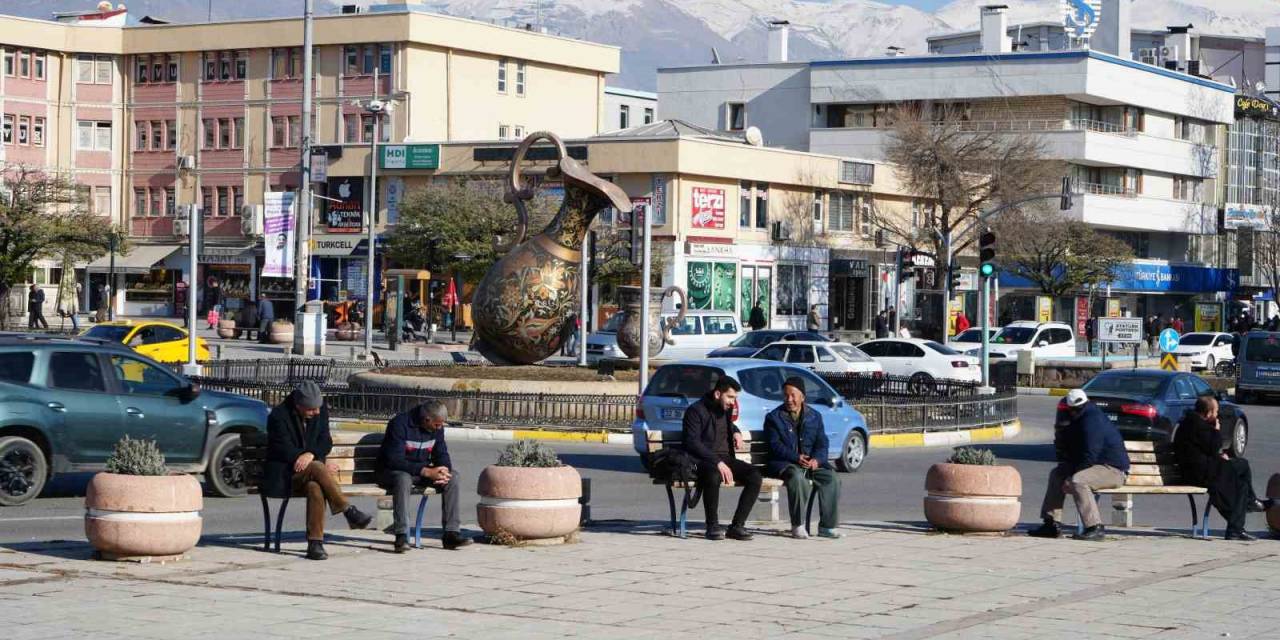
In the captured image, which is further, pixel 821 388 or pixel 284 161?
pixel 284 161

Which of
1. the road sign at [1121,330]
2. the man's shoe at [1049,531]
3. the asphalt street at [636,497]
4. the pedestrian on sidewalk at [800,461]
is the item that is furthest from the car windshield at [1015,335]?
the pedestrian on sidewalk at [800,461]

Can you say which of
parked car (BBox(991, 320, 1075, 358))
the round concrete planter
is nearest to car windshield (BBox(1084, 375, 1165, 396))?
the round concrete planter

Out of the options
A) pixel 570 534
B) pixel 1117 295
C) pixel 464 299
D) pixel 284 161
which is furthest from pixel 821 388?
pixel 1117 295

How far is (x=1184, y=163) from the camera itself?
299ft

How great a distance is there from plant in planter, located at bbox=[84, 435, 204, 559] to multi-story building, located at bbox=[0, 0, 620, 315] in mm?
64254

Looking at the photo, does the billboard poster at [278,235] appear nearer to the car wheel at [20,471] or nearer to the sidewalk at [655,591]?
the car wheel at [20,471]

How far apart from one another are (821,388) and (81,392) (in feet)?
32.7

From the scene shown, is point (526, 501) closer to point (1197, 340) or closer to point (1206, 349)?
point (1206, 349)

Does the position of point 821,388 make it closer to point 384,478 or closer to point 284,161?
point 384,478

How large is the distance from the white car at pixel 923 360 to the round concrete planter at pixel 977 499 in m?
25.1

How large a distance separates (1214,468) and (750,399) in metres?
7.89

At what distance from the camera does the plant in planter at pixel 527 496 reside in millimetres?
14492

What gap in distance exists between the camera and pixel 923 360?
4225cm

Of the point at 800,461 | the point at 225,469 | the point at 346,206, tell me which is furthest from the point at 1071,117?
the point at 800,461
